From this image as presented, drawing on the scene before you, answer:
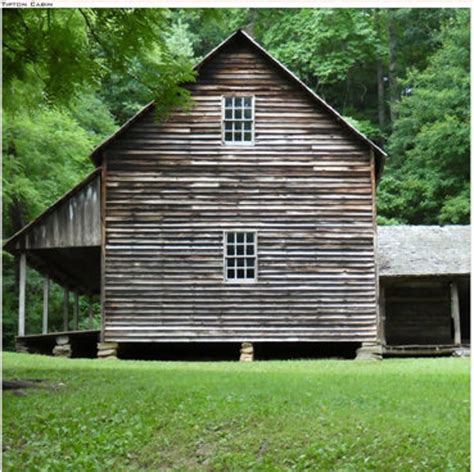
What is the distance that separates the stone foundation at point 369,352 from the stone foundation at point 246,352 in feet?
8.82

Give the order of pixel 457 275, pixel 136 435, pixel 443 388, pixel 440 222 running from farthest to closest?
1. pixel 440 222
2. pixel 457 275
3. pixel 443 388
4. pixel 136 435

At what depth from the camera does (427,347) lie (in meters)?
24.1

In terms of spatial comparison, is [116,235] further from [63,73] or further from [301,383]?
[63,73]

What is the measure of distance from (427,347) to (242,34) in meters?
10.1

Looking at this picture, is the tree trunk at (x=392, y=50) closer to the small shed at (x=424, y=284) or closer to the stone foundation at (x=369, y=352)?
the small shed at (x=424, y=284)

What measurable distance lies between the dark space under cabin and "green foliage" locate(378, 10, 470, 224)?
5002 millimetres

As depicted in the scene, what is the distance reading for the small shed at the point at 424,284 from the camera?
2417cm

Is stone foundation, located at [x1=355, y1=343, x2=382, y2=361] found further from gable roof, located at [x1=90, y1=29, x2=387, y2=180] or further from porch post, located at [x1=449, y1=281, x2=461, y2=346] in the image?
gable roof, located at [x1=90, y1=29, x2=387, y2=180]

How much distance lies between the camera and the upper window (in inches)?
880

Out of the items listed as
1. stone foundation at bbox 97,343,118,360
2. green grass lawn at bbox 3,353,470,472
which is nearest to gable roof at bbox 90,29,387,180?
stone foundation at bbox 97,343,118,360

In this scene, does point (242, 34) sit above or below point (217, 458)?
above

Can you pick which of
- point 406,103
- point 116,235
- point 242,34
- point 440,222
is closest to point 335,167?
point 242,34

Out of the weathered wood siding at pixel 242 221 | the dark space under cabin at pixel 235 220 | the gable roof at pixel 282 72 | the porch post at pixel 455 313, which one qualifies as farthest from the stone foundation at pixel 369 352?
the gable roof at pixel 282 72

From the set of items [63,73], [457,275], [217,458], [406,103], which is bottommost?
[217,458]
